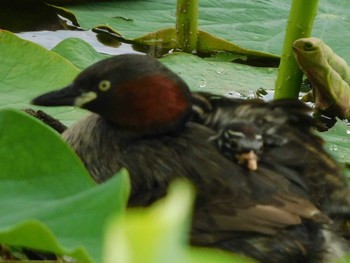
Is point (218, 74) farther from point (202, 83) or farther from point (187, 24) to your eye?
point (187, 24)

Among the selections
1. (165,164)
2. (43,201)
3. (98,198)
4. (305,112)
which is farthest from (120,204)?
(305,112)

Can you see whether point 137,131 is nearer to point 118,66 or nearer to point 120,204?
point 118,66

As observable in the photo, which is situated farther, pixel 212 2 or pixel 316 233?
pixel 212 2

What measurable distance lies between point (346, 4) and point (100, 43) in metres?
1.07

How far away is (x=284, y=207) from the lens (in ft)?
5.71

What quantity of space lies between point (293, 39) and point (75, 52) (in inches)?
29.9

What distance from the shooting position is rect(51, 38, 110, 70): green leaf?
8.90 ft

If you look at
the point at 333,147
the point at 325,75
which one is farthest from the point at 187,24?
the point at 333,147

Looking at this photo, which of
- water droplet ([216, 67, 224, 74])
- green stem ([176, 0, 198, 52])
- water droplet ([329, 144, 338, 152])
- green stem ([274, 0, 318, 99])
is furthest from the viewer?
green stem ([176, 0, 198, 52])

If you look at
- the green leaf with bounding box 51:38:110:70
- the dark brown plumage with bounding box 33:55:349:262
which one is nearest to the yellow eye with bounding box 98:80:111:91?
the dark brown plumage with bounding box 33:55:349:262

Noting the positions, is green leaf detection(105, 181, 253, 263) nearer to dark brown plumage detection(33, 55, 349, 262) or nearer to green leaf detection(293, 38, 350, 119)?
dark brown plumage detection(33, 55, 349, 262)

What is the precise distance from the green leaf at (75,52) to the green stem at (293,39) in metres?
0.67

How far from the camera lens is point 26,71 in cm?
224

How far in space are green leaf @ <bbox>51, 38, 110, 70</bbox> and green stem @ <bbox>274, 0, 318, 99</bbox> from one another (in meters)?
0.67
